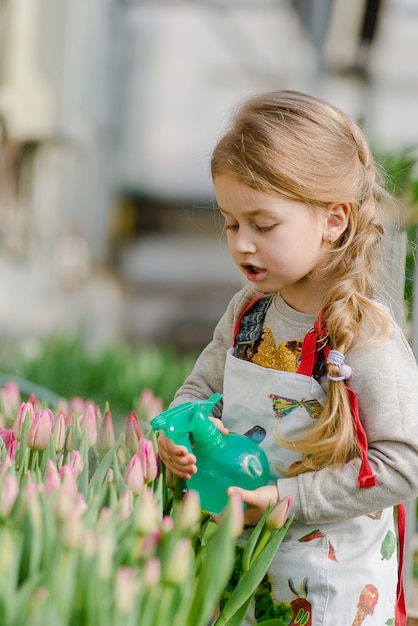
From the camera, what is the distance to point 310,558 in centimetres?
145

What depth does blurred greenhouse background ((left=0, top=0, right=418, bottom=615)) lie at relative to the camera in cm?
456

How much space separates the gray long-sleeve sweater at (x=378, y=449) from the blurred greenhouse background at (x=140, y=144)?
1.25 feet

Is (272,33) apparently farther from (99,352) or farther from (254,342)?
(254,342)

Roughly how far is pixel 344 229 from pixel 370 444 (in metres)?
0.36

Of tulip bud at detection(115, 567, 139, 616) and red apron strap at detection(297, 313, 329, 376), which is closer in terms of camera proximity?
tulip bud at detection(115, 567, 139, 616)

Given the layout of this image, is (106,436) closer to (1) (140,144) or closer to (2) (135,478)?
(2) (135,478)

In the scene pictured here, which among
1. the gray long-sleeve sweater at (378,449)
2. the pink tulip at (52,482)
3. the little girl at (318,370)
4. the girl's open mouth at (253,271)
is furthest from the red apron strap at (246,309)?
the pink tulip at (52,482)

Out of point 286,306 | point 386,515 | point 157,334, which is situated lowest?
point 157,334

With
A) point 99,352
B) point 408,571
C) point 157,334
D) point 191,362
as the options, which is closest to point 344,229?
point 408,571

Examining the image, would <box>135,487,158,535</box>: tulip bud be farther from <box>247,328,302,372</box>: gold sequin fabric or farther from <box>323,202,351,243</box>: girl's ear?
<box>323,202,351,243</box>: girl's ear

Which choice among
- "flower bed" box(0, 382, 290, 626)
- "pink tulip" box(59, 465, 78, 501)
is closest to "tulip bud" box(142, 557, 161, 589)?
"flower bed" box(0, 382, 290, 626)

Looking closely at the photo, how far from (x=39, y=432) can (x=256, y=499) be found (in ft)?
1.19

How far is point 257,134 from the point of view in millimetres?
1489

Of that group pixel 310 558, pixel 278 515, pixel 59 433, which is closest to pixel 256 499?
pixel 278 515
